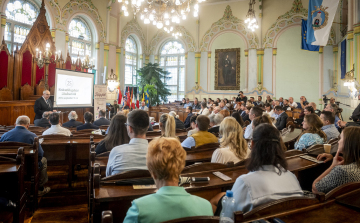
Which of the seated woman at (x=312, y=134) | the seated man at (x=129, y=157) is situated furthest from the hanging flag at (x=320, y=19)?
the seated man at (x=129, y=157)

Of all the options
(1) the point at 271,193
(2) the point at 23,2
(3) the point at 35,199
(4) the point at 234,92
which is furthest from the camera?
(4) the point at 234,92

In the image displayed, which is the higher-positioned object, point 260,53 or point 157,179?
point 260,53

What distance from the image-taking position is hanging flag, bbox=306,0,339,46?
7031mm

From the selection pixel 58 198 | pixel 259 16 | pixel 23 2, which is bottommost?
pixel 58 198

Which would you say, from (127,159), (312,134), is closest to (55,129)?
(127,159)

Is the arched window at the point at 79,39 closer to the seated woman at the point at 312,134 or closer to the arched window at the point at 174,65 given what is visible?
the arched window at the point at 174,65

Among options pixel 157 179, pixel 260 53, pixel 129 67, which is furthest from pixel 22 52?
pixel 260 53

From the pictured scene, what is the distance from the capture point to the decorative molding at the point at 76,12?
11.2 metres

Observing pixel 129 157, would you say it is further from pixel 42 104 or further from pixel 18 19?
pixel 18 19

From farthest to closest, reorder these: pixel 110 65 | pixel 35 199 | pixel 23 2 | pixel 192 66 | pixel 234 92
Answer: pixel 192 66 → pixel 234 92 → pixel 110 65 → pixel 23 2 → pixel 35 199

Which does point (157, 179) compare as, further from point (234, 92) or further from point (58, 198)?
point (234, 92)

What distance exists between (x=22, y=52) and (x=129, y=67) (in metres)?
6.98

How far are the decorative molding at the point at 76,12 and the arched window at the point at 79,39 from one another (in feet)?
1.61

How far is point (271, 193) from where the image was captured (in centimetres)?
155
